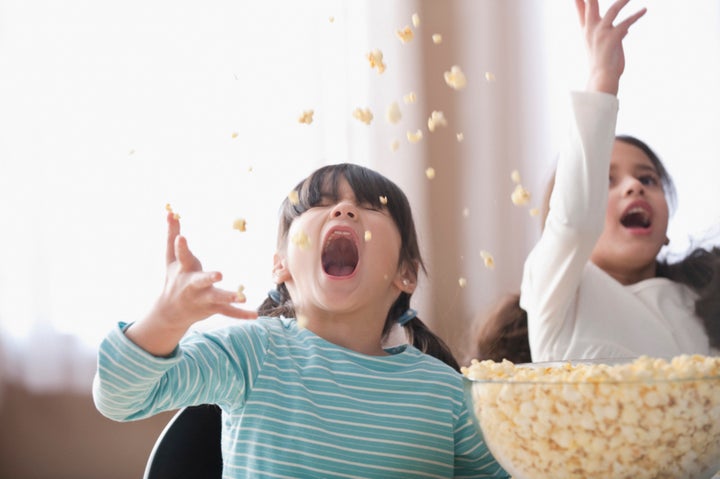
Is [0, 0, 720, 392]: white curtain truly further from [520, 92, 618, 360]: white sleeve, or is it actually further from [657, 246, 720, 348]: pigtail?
[520, 92, 618, 360]: white sleeve

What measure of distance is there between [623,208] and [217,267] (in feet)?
3.98

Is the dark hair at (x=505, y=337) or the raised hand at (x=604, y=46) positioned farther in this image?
the dark hair at (x=505, y=337)

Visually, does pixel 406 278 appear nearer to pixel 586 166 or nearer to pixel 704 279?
pixel 586 166

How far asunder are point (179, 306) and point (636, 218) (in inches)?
37.1

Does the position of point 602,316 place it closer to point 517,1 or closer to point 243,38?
point 517,1

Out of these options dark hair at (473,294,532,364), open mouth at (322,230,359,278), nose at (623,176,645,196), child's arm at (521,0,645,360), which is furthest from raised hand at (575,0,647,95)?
dark hair at (473,294,532,364)

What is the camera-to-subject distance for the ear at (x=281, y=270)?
3.76ft

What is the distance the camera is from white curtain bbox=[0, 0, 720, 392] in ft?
7.04

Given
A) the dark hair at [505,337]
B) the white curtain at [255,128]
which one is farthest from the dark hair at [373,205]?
the white curtain at [255,128]

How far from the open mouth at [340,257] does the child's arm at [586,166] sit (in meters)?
0.31

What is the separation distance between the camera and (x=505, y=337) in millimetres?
1559

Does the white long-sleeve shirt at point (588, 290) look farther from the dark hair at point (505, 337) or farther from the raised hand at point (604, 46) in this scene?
the dark hair at point (505, 337)

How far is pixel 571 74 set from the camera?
2.12 meters

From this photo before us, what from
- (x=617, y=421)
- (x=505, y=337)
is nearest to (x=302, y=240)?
(x=617, y=421)
